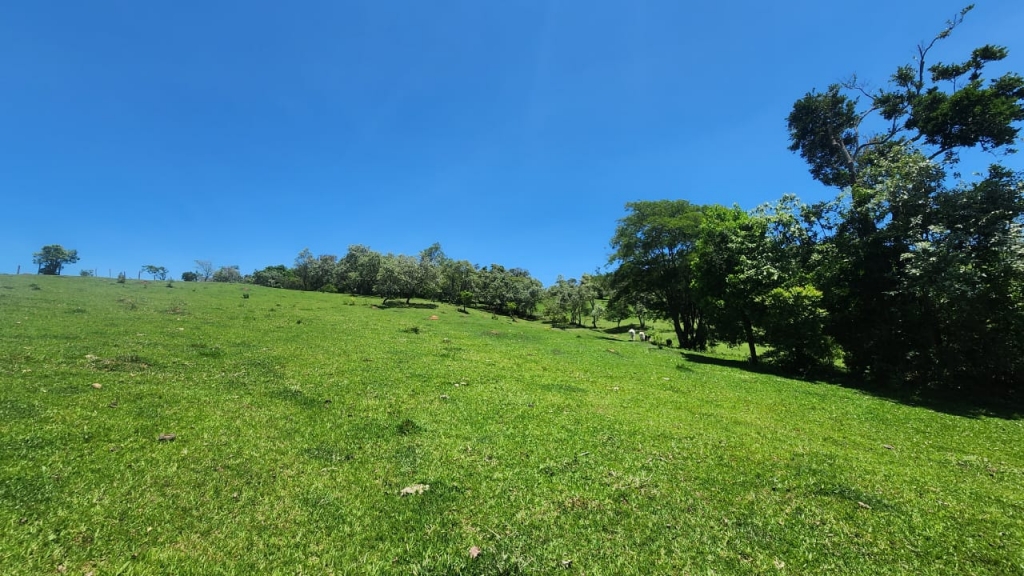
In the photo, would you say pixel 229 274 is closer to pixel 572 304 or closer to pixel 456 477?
pixel 572 304

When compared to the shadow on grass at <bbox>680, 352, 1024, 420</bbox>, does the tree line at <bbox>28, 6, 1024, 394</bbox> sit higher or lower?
higher

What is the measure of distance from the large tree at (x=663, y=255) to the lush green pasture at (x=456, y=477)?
91.8ft

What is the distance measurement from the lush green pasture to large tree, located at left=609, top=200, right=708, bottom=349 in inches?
1101

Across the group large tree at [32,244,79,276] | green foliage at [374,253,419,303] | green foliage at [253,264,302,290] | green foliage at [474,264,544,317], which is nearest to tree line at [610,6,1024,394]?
green foliage at [374,253,419,303]

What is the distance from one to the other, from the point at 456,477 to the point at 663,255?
41.0 metres

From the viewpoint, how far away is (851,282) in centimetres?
2191

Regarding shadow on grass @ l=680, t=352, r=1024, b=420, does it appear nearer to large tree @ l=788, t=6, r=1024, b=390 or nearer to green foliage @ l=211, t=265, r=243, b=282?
large tree @ l=788, t=6, r=1024, b=390

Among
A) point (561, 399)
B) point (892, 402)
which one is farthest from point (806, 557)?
point (892, 402)

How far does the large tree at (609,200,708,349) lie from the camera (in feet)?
132

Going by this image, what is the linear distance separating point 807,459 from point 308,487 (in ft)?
35.0

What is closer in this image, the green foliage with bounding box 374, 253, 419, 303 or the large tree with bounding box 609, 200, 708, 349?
the large tree with bounding box 609, 200, 708, 349

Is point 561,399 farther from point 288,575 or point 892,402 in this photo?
point 892,402

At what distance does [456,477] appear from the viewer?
21.7 ft

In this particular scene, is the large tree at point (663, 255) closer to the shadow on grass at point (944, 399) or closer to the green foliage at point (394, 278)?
the shadow on grass at point (944, 399)
